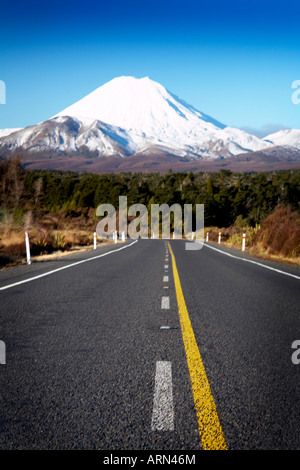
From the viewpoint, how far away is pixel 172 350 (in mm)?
3553

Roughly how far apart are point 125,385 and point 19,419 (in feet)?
2.89

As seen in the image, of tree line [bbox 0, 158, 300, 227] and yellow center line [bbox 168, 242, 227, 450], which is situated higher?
tree line [bbox 0, 158, 300, 227]

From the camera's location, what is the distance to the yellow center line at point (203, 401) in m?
2.08

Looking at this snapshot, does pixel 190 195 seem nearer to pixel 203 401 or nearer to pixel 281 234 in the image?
pixel 281 234

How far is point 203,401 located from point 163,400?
1.06 feet

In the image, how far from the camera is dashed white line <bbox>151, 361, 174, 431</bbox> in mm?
2234

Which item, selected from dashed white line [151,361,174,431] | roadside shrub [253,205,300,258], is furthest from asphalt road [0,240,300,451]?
roadside shrub [253,205,300,258]

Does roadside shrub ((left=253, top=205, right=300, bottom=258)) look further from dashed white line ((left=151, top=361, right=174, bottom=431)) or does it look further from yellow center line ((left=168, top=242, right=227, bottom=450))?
dashed white line ((left=151, top=361, right=174, bottom=431))

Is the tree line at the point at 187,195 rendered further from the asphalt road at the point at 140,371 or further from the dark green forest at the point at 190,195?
the asphalt road at the point at 140,371

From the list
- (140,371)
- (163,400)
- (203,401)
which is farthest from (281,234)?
(163,400)

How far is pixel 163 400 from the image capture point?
252 centimetres

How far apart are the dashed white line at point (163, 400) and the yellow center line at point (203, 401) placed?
0.20 m

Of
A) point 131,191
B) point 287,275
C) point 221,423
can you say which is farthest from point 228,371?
point 131,191

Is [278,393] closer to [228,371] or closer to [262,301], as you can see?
[228,371]
